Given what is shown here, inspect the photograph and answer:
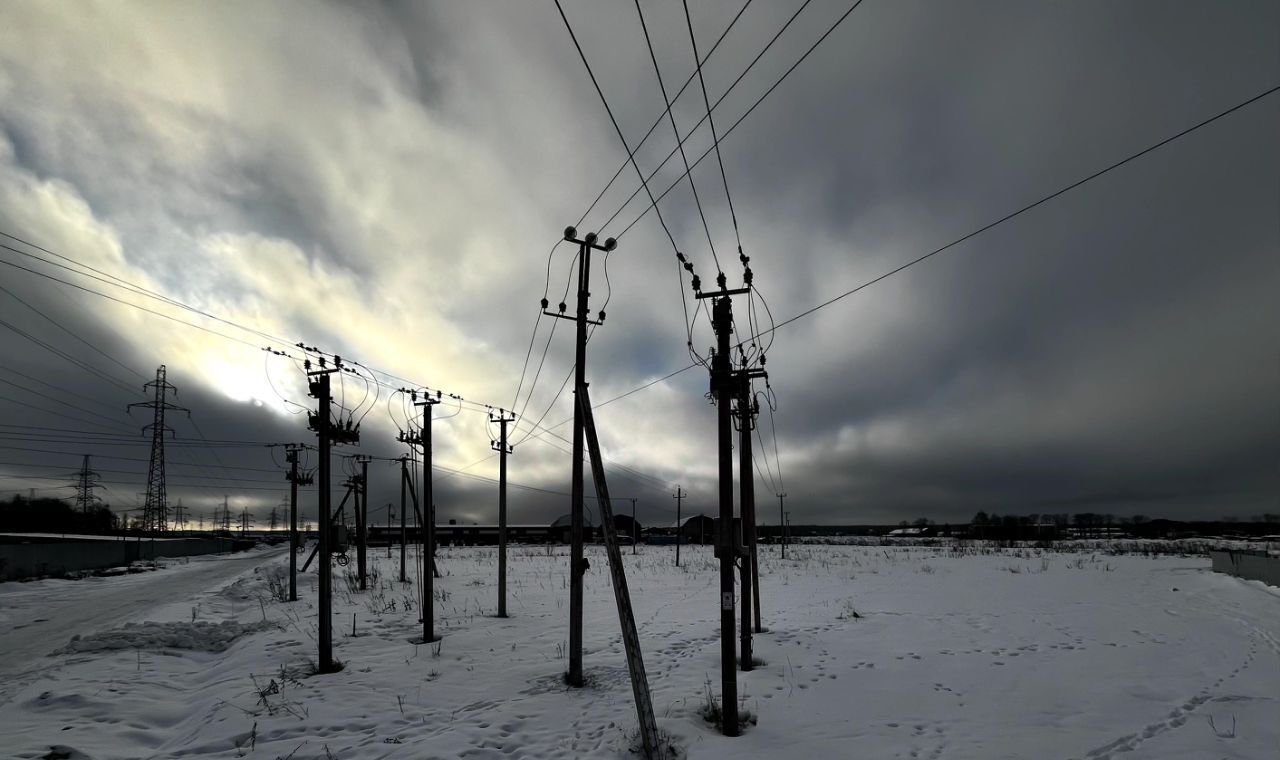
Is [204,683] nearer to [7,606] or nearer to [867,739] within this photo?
[867,739]

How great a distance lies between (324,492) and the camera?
449 inches

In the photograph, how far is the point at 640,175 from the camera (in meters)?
9.52

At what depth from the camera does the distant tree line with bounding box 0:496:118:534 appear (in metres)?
68.7

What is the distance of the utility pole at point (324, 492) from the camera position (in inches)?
440

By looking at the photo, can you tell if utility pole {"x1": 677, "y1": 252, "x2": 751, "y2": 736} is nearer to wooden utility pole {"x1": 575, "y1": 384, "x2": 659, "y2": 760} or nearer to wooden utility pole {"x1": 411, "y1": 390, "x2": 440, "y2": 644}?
wooden utility pole {"x1": 575, "y1": 384, "x2": 659, "y2": 760}

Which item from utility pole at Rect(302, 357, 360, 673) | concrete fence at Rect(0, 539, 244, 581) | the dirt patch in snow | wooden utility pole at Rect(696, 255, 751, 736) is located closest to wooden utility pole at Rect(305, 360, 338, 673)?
utility pole at Rect(302, 357, 360, 673)

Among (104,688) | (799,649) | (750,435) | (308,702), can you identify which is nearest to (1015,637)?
(799,649)

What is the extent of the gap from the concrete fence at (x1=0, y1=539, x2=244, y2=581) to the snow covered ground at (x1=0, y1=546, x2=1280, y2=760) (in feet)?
53.9

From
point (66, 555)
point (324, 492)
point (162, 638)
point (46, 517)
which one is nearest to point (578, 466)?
point (324, 492)

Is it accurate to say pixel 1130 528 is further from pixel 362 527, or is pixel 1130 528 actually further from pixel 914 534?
pixel 362 527

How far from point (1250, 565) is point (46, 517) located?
106484 millimetres

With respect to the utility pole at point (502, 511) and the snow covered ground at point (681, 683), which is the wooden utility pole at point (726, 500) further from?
the utility pole at point (502, 511)

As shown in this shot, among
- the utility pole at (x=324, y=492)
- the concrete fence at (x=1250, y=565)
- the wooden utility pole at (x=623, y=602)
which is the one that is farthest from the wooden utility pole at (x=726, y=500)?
the concrete fence at (x=1250, y=565)

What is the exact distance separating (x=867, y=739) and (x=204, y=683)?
11.2 m
